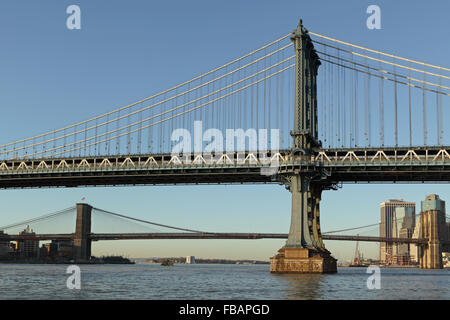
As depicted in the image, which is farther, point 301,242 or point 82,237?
point 82,237

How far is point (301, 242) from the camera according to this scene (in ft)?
237

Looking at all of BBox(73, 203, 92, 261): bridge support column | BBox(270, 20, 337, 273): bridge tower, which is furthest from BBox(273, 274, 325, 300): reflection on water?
BBox(73, 203, 92, 261): bridge support column

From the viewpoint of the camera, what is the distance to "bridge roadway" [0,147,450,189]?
2919 inches

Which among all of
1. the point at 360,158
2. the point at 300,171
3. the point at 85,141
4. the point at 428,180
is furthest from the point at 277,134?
the point at 85,141

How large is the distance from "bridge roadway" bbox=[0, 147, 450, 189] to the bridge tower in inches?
36.6

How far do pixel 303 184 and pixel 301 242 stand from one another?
666cm

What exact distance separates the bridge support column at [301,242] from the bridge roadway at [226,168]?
2.38 m
